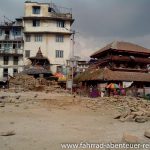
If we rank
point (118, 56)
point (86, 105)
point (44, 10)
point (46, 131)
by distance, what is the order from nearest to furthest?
1. point (46, 131)
2. point (86, 105)
3. point (118, 56)
4. point (44, 10)

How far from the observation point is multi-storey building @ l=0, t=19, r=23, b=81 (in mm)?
66500

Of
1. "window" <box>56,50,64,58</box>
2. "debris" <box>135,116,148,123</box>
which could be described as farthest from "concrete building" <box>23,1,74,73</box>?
"debris" <box>135,116,148,123</box>

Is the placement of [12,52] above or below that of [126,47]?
above

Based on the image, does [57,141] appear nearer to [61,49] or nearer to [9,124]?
[9,124]

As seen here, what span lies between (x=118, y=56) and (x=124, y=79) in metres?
5.30

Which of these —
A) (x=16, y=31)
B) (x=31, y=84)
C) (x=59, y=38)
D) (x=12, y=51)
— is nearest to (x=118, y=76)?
(x=31, y=84)

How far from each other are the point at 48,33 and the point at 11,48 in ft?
27.5

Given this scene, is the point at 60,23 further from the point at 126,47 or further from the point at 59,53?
the point at 126,47

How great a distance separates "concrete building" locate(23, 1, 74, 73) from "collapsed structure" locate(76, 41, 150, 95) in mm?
12420

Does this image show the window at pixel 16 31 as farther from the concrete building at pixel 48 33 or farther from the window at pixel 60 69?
the window at pixel 60 69

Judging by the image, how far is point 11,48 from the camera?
67.4 metres

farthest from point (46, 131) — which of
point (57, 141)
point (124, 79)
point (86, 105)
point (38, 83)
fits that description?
point (38, 83)

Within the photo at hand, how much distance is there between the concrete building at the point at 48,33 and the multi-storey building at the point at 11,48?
1467 millimetres

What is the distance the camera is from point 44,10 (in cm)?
6575
